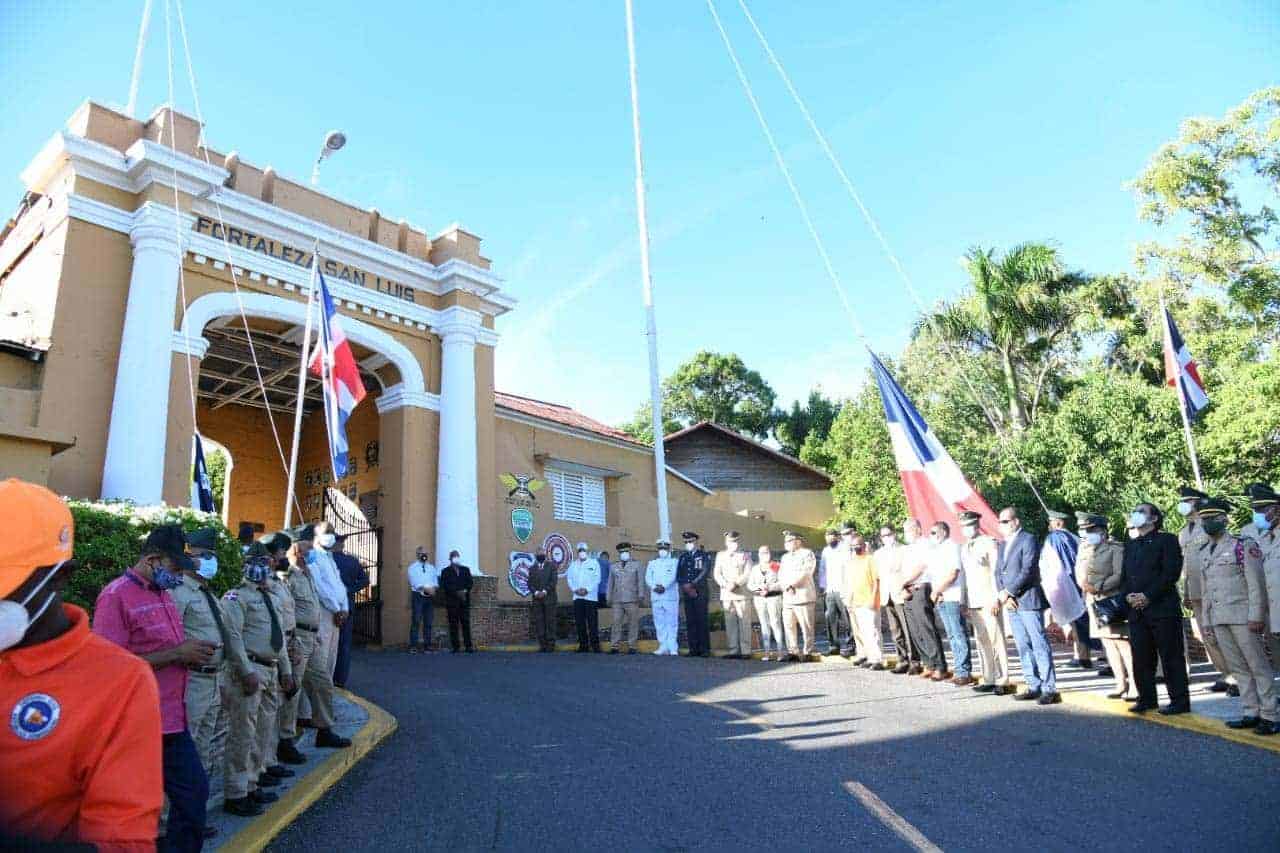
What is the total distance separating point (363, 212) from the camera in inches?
675

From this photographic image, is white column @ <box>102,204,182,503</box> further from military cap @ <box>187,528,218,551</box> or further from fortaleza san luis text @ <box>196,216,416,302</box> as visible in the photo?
military cap @ <box>187,528,218,551</box>

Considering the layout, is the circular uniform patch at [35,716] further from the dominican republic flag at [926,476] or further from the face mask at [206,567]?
the dominican republic flag at [926,476]

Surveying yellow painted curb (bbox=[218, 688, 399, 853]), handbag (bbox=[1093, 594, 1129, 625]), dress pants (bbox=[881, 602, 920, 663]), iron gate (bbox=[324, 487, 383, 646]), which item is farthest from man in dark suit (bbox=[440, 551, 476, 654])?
handbag (bbox=[1093, 594, 1129, 625])

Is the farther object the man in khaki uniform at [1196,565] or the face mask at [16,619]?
the man in khaki uniform at [1196,565]

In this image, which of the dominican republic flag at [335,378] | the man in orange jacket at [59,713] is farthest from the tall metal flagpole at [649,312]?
the man in orange jacket at [59,713]

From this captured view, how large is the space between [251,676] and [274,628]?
680 mm

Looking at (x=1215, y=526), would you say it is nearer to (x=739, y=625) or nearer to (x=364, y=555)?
(x=739, y=625)

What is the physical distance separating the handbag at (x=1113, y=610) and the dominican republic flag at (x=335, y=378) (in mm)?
8442

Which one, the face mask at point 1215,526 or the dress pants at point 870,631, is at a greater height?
the face mask at point 1215,526

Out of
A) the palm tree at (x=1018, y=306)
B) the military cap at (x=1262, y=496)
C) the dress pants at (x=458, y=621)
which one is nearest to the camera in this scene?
the military cap at (x=1262, y=496)

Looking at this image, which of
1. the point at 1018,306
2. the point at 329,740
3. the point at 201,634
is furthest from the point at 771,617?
the point at 1018,306

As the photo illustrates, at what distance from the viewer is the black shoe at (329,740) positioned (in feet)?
22.2

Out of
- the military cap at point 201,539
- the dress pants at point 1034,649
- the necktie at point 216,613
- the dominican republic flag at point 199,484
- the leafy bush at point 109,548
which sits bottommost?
the dress pants at point 1034,649

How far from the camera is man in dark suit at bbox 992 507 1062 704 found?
857 cm
